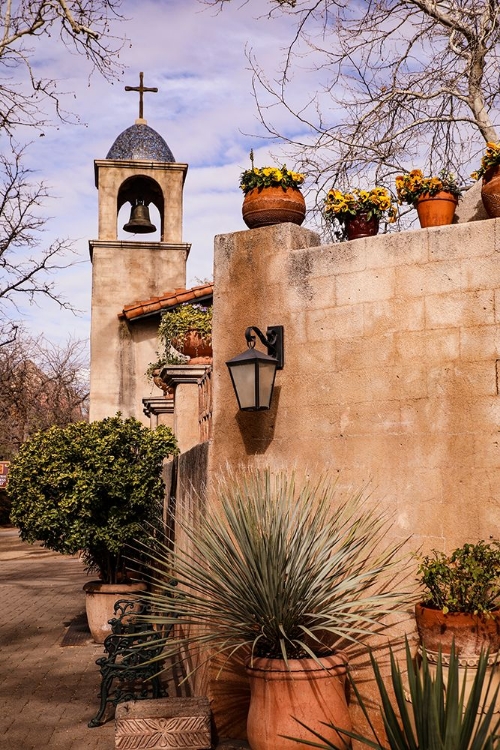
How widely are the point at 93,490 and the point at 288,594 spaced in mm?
4430

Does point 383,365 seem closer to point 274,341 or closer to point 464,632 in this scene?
point 274,341

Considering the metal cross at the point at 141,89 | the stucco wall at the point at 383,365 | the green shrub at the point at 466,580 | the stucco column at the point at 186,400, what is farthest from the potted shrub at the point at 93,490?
the metal cross at the point at 141,89

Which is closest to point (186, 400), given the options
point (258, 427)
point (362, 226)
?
point (258, 427)

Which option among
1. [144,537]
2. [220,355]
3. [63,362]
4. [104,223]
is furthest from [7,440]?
[220,355]

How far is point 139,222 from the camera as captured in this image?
16734 millimetres

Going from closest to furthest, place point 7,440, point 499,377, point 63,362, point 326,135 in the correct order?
point 499,377 → point 326,135 → point 7,440 → point 63,362

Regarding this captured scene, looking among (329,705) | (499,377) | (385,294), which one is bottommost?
(329,705)

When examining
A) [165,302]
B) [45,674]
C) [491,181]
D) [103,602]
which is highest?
[165,302]

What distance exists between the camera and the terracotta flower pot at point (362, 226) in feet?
18.8

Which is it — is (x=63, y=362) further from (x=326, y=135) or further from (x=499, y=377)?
(x=499, y=377)

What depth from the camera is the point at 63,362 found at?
38.8 meters

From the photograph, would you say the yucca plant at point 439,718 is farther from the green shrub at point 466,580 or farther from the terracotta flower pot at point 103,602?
the terracotta flower pot at point 103,602

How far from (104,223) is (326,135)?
700 centimetres

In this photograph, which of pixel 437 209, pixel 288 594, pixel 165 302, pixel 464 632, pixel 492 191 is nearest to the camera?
pixel 464 632
